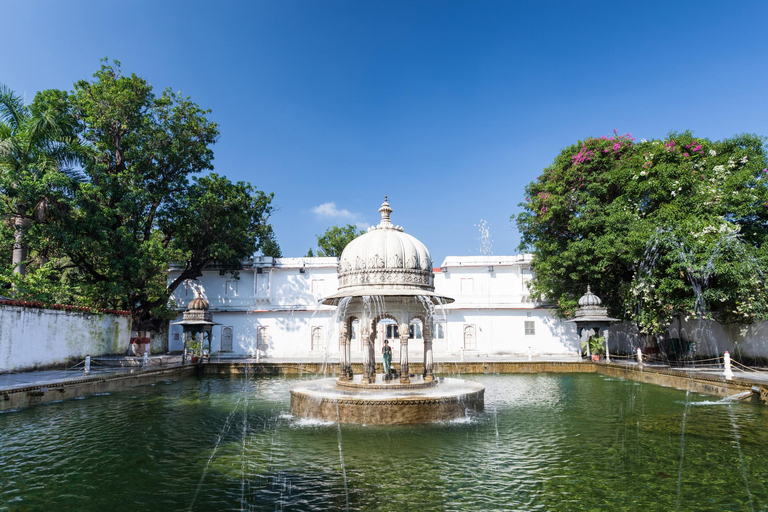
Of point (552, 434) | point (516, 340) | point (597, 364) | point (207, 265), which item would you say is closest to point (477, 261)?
point (516, 340)

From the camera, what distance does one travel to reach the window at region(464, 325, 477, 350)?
32338mm

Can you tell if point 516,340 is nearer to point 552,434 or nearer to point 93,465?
point 552,434

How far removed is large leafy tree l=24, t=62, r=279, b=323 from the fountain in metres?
15.0

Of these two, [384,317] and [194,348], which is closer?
[384,317]

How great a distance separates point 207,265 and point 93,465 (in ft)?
87.8

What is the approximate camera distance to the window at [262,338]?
33156 millimetres

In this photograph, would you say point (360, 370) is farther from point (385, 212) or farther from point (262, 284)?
point (262, 284)

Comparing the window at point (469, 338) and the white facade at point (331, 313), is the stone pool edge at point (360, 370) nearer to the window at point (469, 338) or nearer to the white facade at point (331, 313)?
the white facade at point (331, 313)

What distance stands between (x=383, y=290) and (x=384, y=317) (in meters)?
1.25

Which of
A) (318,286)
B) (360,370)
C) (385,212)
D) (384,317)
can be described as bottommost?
Result: (360,370)

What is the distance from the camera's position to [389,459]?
8.31m

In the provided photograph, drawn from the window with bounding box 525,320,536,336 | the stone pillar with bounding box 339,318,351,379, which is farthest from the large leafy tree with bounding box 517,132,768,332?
the stone pillar with bounding box 339,318,351,379

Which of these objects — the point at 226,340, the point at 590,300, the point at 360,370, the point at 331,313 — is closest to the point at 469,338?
the point at 331,313

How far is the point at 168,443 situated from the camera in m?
9.52
